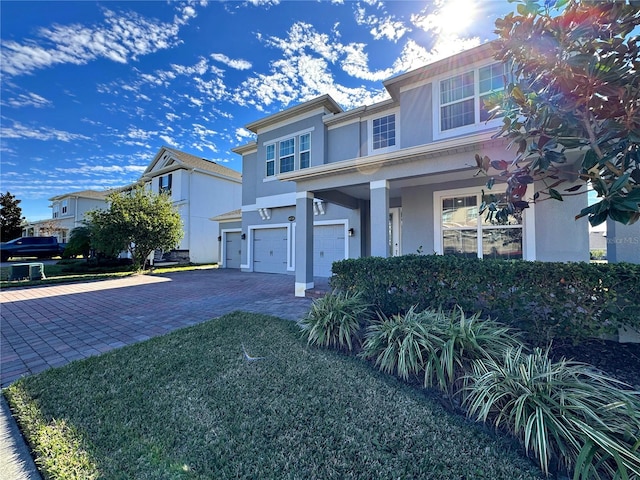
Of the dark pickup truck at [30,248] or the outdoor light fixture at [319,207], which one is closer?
the outdoor light fixture at [319,207]

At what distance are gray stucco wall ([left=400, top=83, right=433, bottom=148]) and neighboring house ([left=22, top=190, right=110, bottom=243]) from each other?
33.5m

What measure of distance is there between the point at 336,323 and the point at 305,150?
9492 millimetres

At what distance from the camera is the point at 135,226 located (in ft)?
43.9

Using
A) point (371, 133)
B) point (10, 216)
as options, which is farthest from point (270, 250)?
point (10, 216)

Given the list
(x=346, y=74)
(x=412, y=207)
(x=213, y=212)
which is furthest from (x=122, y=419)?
(x=213, y=212)

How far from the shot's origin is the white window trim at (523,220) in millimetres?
6379

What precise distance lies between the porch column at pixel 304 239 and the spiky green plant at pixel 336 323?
307 cm

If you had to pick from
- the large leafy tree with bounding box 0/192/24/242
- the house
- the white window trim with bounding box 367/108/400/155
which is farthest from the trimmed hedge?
the large leafy tree with bounding box 0/192/24/242

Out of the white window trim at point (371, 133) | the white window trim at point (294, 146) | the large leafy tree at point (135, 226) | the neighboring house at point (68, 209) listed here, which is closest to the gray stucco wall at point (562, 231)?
the white window trim at point (371, 133)

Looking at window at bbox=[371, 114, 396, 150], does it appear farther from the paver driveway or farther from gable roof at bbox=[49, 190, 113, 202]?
gable roof at bbox=[49, 190, 113, 202]

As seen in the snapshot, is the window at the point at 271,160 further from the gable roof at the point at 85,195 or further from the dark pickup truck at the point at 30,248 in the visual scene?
the gable roof at the point at 85,195

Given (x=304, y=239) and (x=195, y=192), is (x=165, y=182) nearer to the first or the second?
(x=195, y=192)

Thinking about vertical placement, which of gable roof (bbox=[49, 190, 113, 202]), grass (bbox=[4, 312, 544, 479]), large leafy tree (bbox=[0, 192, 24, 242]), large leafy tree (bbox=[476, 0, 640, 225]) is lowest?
grass (bbox=[4, 312, 544, 479])

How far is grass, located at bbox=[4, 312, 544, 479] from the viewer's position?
1.97m
